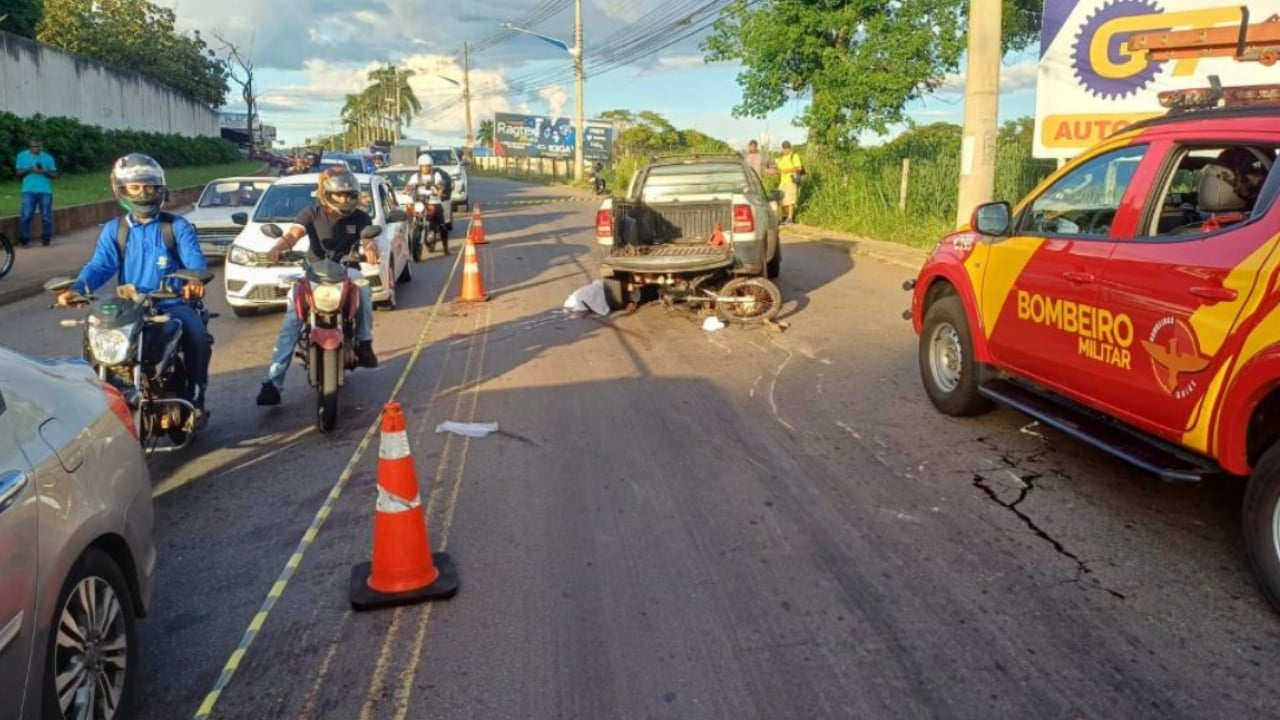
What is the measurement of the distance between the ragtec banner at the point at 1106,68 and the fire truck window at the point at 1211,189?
32.6 ft

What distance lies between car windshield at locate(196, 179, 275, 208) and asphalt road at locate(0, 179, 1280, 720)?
31.1 ft

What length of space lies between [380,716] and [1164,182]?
14.3 ft

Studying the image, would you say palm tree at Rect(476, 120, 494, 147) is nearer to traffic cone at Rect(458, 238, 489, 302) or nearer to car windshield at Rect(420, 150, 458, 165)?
car windshield at Rect(420, 150, 458, 165)

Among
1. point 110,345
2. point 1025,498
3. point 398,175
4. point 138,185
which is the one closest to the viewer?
point 1025,498

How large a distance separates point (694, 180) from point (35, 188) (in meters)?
12.1

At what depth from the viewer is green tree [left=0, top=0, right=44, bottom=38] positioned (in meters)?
37.4

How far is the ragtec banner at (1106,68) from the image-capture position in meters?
13.9

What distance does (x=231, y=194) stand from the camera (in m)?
16.9

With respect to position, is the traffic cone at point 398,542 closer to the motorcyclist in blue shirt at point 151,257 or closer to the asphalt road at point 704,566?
the asphalt road at point 704,566

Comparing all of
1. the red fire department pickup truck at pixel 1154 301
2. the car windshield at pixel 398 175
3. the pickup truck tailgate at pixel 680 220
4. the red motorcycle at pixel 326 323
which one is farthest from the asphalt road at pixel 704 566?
the car windshield at pixel 398 175

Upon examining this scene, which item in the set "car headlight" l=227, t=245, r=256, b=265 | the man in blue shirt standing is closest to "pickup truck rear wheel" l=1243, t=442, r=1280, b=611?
"car headlight" l=227, t=245, r=256, b=265

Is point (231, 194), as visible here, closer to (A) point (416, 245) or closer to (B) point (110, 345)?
(A) point (416, 245)

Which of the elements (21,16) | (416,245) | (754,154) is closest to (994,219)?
(416,245)

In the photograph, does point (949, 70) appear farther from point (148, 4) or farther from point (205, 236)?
point (148, 4)
